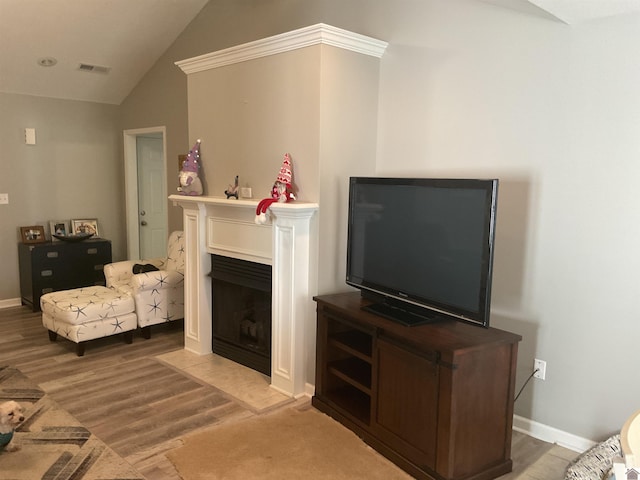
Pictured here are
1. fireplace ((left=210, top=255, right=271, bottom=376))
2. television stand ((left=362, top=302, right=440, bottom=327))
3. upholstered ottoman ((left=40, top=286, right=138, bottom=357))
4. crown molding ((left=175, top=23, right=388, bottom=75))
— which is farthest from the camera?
upholstered ottoman ((left=40, top=286, right=138, bottom=357))

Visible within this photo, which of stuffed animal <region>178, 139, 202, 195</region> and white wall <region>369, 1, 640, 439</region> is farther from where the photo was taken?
stuffed animal <region>178, 139, 202, 195</region>

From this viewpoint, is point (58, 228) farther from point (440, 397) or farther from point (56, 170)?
point (440, 397)

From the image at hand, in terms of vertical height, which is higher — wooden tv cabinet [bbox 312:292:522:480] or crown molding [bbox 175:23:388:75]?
crown molding [bbox 175:23:388:75]

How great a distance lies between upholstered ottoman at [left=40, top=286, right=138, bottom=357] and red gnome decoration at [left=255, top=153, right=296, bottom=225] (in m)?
1.65

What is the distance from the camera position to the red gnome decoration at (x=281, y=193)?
3.36 metres

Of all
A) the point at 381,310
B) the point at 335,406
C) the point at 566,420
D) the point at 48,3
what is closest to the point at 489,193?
the point at 381,310

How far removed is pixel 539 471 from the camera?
2627 mm

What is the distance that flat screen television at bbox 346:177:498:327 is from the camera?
2.43m

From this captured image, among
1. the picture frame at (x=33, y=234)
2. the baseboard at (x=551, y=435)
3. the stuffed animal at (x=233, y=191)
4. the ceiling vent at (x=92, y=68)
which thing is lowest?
the baseboard at (x=551, y=435)

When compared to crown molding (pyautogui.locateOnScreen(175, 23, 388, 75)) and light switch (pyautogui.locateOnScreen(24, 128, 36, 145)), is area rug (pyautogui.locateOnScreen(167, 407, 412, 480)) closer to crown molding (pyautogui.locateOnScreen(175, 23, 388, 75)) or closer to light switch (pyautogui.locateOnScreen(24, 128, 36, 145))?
crown molding (pyautogui.locateOnScreen(175, 23, 388, 75))

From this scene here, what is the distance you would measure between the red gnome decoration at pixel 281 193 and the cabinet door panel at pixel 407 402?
3.74ft

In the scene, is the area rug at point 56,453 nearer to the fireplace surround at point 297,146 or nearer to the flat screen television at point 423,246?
the fireplace surround at point 297,146

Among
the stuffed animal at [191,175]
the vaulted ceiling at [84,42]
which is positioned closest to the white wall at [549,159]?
the stuffed animal at [191,175]

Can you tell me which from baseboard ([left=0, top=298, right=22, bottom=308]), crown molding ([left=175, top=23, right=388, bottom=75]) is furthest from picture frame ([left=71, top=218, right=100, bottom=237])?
crown molding ([left=175, top=23, right=388, bottom=75])
